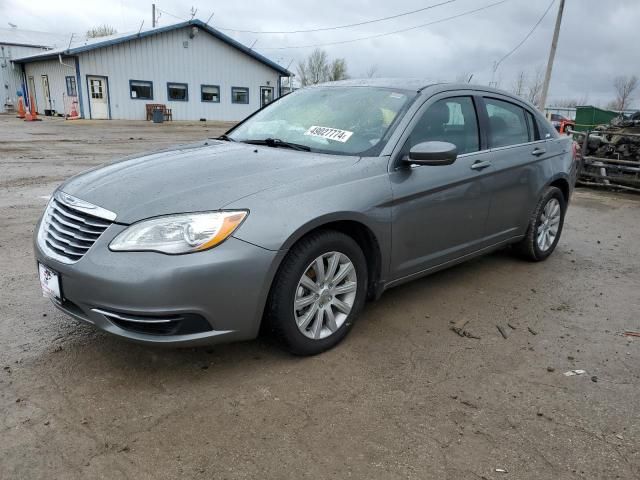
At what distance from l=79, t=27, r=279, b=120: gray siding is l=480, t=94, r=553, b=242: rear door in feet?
95.1

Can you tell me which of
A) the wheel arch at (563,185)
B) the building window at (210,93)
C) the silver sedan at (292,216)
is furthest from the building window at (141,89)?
the wheel arch at (563,185)

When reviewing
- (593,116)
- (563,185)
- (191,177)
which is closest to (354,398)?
(191,177)

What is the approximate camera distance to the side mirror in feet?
10.8

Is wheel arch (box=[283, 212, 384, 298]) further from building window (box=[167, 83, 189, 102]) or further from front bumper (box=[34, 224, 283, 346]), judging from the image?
building window (box=[167, 83, 189, 102])

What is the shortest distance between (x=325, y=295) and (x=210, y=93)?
3257 centimetres

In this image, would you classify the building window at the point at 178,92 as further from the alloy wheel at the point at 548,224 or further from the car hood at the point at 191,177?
the car hood at the point at 191,177

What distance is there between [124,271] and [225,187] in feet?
2.27

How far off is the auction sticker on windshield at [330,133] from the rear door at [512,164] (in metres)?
1.33

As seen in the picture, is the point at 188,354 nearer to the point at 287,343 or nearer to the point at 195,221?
the point at 287,343

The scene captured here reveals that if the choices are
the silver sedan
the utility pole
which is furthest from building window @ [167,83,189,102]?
the silver sedan

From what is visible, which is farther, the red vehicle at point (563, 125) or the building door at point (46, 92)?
the building door at point (46, 92)

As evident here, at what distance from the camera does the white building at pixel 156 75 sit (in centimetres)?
2911

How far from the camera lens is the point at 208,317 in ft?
8.71

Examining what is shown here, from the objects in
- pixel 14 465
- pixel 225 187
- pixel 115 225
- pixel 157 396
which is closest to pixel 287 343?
pixel 157 396
